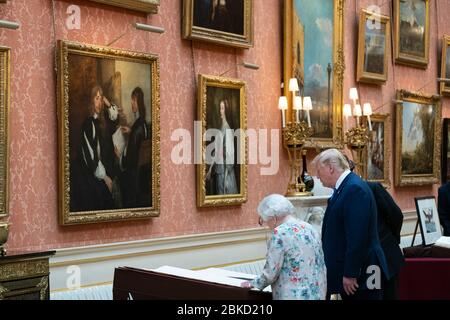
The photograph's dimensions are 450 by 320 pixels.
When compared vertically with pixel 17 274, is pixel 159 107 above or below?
above

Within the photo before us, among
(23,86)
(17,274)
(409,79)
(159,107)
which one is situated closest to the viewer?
(17,274)

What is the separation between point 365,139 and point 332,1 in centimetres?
231

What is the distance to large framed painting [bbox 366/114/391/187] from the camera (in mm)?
13055

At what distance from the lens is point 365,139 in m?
12.0

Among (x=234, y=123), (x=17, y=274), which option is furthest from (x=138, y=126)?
(x=17, y=274)

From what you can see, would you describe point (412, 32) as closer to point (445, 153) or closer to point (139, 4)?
point (445, 153)

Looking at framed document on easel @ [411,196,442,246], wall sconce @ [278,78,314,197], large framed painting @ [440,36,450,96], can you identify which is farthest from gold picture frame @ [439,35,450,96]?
wall sconce @ [278,78,314,197]

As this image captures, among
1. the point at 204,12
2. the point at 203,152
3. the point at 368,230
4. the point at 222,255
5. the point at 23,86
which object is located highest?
the point at 204,12

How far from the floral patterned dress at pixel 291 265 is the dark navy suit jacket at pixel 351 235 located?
0.97m

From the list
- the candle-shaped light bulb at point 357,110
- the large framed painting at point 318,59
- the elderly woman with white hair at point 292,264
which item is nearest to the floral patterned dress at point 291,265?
the elderly woman with white hair at point 292,264

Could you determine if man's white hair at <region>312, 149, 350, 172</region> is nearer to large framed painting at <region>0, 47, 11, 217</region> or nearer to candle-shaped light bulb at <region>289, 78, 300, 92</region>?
large framed painting at <region>0, 47, 11, 217</region>

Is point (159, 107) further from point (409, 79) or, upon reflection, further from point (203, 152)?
point (409, 79)

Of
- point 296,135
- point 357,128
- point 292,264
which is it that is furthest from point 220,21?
point 292,264

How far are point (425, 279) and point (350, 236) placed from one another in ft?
11.3
